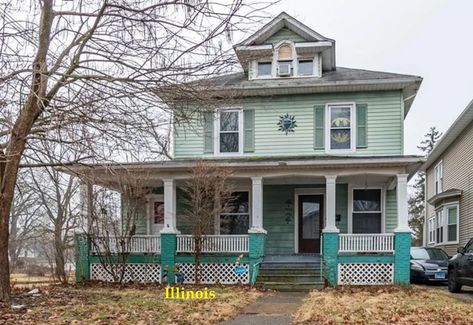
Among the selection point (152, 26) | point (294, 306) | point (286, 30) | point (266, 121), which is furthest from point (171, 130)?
point (286, 30)

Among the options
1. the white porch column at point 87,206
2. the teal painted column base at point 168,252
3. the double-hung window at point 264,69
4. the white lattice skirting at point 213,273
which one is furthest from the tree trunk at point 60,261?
the double-hung window at point 264,69

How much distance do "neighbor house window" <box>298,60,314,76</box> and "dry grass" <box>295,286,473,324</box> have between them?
7356mm

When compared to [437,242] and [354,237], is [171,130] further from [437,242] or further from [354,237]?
[437,242]

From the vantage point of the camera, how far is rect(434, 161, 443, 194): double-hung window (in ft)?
77.1

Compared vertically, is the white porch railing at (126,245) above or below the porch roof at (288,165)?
below

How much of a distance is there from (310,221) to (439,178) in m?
11.9

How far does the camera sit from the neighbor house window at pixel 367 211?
48.1 feet

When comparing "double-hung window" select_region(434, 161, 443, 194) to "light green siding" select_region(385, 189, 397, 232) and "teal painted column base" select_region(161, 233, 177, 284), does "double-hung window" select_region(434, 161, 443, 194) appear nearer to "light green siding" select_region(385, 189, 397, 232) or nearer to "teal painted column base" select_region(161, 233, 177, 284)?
"light green siding" select_region(385, 189, 397, 232)

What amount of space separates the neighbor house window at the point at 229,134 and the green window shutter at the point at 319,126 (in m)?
2.39

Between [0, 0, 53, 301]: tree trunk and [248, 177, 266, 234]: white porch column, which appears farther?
[248, 177, 266, 234]: white porch column

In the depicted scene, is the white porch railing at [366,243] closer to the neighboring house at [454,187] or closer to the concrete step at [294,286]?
the concrete step at [294,286]

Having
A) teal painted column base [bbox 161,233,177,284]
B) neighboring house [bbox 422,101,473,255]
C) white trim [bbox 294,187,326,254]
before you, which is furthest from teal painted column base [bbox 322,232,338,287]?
neighboring house [bbox 422,101,473,255]

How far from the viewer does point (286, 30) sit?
595 inches

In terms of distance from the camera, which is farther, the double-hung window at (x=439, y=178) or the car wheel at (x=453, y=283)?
the double-hung window at (x=439, y=178)
